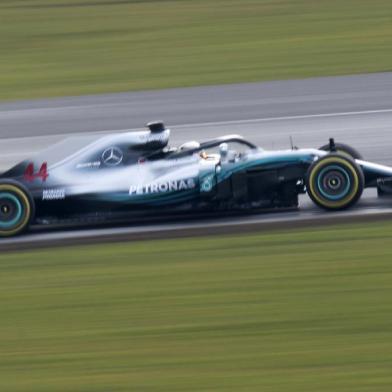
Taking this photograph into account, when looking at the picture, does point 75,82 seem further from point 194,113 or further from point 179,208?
point 179,208

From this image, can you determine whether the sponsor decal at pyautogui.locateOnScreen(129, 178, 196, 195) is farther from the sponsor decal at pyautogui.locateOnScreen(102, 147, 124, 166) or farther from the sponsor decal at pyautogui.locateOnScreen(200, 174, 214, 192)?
the sponsor decal at pyautogui.locateOnScreen(102, 147, 124, 166)

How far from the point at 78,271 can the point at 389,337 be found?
3.57 meters

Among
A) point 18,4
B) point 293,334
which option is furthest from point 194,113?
point 18,4

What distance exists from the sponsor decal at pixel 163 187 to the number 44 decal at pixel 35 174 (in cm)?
100

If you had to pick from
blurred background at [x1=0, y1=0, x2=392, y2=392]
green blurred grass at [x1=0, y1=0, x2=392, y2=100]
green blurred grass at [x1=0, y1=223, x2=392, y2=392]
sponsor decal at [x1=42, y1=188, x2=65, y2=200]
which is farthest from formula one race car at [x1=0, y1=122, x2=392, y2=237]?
green blurred grass at [x1=0, y1=0, x2=392, y2=100]

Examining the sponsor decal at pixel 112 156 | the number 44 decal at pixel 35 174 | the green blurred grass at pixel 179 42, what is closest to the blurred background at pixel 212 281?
the green blurred grass at pixel 179 42

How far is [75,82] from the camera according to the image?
76.6 ft

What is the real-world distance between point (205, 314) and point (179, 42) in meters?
18.3

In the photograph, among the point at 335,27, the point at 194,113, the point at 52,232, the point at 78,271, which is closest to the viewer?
the point at 78,271

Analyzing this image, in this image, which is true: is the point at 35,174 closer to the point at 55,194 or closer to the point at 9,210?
the point at 55,194

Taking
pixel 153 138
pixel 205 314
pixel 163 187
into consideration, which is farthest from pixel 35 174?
pixel 205 314

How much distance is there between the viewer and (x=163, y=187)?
11.7m

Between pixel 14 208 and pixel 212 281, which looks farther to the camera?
pixel 14 208

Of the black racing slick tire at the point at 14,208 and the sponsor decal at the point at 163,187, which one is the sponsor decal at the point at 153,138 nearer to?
the sponsor decal at the point at 163,187
